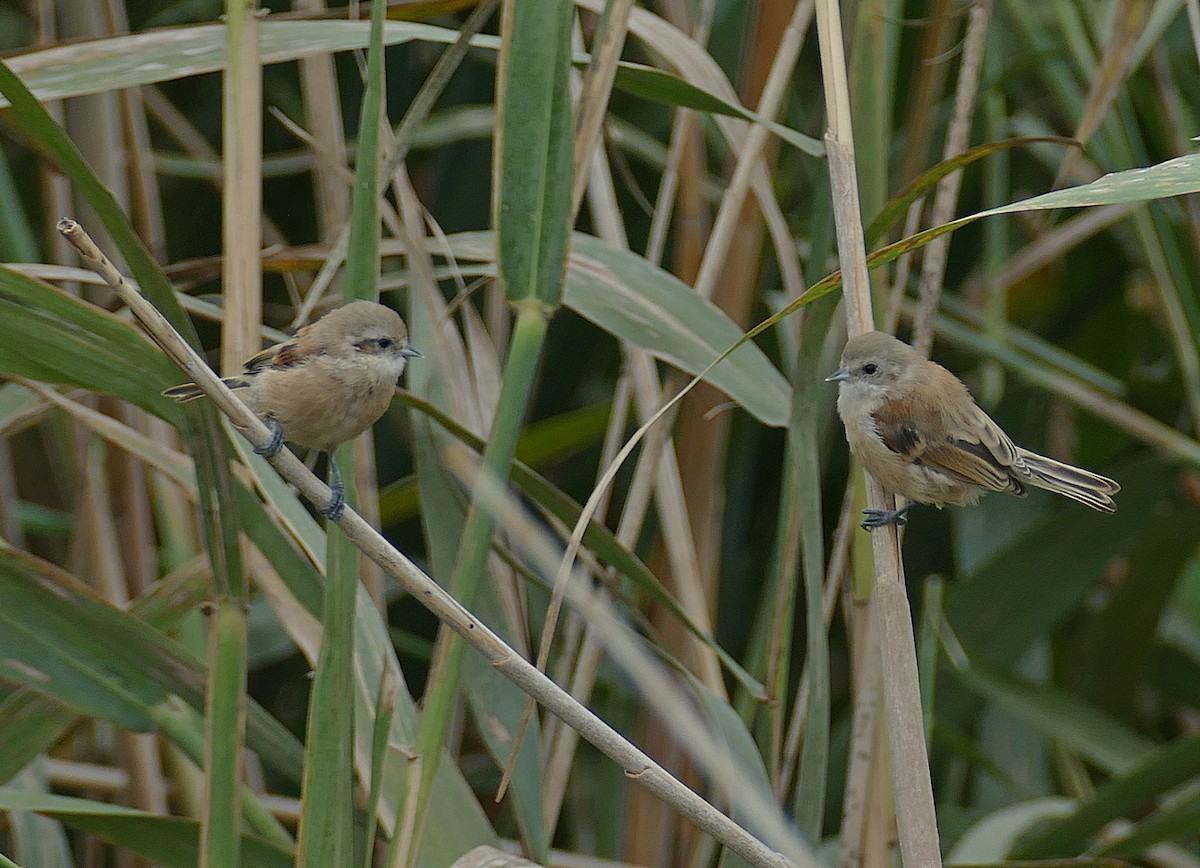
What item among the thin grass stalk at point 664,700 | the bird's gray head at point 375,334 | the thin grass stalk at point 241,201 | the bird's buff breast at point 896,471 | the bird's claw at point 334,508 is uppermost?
the thin grass stalk at point 241,201

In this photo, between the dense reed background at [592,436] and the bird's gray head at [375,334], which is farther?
the bird's gray head at [375,334]

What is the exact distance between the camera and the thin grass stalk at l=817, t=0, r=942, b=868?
1210mm

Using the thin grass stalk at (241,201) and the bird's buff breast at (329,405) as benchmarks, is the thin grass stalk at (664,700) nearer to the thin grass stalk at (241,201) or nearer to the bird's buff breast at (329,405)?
the bird's buff breast at (329,405)

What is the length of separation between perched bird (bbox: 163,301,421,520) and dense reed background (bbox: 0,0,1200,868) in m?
0.05

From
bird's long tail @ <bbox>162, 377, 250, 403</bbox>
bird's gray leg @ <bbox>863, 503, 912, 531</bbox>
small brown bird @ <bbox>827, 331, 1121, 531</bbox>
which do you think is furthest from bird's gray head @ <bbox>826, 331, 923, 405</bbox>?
bird's long tail @ <bbox>162, 377, 250, 403</bbox>

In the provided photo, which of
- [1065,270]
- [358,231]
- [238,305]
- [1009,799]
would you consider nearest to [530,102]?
[358,231]

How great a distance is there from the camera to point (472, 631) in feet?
3.53

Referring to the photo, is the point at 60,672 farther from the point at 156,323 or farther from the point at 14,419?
the point at 156,323

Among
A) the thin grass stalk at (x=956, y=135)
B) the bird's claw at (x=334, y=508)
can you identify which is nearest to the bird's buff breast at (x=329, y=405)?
the bird's claw at (x=334, y=508)

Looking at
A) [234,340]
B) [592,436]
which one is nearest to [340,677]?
[234,340]

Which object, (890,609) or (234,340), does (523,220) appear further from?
(890,609)

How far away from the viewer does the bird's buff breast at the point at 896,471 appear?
1.60 meters

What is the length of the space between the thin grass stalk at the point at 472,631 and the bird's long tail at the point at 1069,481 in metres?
0.75

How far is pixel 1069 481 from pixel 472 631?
3.22 feet
